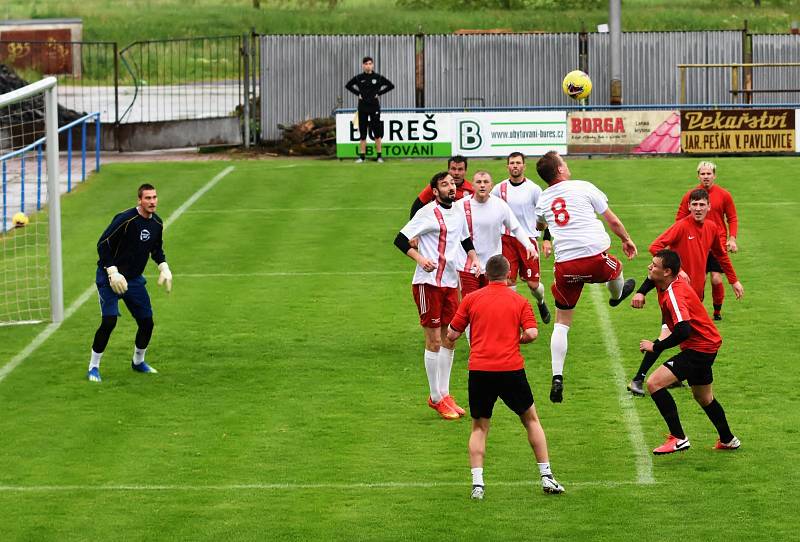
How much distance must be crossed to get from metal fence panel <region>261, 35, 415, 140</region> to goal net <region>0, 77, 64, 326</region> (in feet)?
26.5

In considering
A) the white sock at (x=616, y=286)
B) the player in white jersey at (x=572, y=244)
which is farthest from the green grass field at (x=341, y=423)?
the white sock at (x=616, y=286)

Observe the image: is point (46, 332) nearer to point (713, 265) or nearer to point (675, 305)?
point (713, 265)

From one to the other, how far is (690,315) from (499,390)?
2072mm

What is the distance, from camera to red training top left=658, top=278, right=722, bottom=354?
1242 centimetres

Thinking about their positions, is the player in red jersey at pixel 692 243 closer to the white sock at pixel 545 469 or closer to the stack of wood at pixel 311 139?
the white sock at pixel 545 469

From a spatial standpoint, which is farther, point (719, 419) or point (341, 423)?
point (341, 423)

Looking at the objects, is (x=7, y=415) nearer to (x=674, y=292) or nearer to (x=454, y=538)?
(x=454, y=538)

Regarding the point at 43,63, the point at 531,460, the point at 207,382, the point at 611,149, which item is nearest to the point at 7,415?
the point at 207,382

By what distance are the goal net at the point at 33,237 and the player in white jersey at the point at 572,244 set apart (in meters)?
7.23

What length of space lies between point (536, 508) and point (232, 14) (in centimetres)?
6064

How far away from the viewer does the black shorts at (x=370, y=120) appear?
31.4 metres

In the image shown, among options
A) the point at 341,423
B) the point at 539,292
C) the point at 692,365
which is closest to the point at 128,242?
the point at 341,423

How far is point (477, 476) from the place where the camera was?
38.7 feet

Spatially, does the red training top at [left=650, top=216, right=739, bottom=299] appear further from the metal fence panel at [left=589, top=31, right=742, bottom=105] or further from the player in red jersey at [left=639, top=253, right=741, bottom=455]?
the metal fence panel at [left=589, top=31, right=742, bottom=105]
